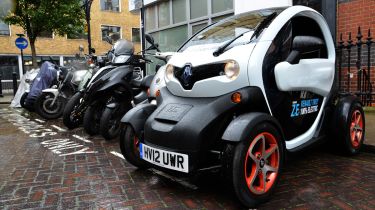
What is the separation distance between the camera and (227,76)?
284 cm

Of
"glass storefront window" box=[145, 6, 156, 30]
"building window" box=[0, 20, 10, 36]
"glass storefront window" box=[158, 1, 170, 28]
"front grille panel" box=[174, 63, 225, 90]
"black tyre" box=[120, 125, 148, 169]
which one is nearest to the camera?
"front grille panel" box=[174, 63, 225, 90]

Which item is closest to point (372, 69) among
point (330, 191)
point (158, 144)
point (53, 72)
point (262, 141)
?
point (330, 191)

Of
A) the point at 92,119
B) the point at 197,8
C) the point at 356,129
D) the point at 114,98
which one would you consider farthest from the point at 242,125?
the point at 197,8

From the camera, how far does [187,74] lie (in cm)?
307

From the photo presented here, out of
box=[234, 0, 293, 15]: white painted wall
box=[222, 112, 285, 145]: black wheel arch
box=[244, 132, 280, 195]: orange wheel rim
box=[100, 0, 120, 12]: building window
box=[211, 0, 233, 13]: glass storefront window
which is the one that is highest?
box=[100, 0, 120, 12]: building window

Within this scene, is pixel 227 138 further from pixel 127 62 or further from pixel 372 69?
pixel 372 69

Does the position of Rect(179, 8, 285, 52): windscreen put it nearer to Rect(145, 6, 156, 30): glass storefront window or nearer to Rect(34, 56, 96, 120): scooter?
Rect(34, 56, 96, 120): scooter

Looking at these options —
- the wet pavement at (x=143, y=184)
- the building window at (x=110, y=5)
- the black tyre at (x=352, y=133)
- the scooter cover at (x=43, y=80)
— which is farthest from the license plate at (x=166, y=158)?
the building window at (x=110, y=5)

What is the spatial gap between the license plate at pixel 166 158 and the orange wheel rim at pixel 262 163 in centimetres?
49

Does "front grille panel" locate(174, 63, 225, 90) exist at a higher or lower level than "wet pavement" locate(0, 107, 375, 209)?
higher

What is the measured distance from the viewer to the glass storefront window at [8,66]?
28109 mm

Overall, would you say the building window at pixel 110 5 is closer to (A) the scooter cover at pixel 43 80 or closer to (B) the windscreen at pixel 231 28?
(A) the scooter cover at pixel 43 80

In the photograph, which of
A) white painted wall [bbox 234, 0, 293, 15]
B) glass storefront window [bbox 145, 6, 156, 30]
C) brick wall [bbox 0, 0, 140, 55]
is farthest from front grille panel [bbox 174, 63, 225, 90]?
brick wall [bbox 0, 0, 140, 55]

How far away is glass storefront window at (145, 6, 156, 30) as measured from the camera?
40.9ft
